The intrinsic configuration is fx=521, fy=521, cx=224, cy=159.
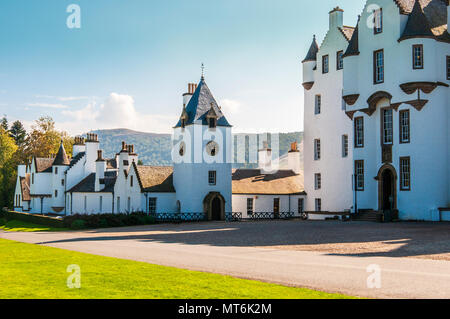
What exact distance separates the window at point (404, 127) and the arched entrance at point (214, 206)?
19093mm

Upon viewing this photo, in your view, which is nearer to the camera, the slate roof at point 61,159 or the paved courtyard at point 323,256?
the paved courtyard at point 323,256

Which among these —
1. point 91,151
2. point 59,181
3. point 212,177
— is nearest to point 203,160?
point 212,177

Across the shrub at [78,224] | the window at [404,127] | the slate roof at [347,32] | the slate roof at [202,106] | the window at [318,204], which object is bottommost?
the shrub at [78,224]

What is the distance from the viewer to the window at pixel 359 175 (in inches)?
1732

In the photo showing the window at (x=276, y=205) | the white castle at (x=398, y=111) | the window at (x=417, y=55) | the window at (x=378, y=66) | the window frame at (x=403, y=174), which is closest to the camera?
the white castle at (x=398, y=111)

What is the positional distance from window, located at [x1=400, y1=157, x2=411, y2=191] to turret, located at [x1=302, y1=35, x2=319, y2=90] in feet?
54.8

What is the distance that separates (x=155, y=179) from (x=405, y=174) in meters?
24.8

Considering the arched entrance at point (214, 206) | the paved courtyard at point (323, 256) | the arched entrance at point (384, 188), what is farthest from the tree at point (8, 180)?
the paved courtyard at point (323, 256)

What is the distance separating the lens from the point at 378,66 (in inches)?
1638

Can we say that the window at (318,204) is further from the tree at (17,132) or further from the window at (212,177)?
the tree at (17,132)

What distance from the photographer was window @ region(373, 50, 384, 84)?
135 ft

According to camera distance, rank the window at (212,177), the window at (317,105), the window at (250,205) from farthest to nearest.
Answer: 1. the window at (250,205)
2. the window at (317,105)
3. the window at (212,177)

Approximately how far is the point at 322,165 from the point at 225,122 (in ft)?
34.9
